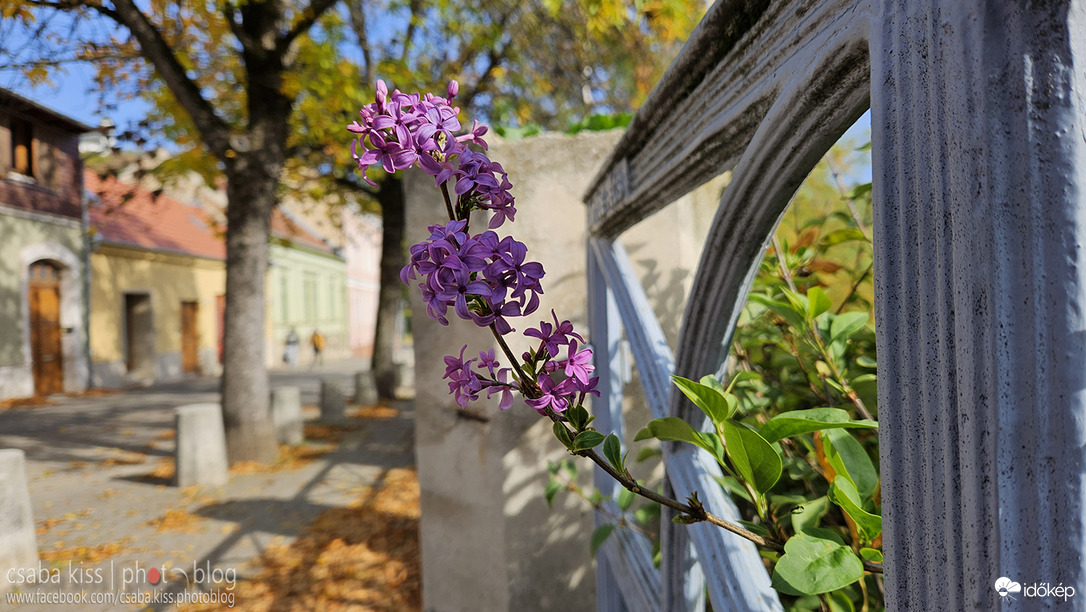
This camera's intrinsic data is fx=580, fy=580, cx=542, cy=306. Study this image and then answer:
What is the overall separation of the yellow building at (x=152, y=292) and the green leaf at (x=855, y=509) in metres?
15.8

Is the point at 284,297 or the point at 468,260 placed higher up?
the point at 284,297

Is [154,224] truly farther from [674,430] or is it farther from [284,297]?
[674,430]

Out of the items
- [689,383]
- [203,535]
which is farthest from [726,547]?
[203,535]

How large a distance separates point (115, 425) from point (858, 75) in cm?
1265

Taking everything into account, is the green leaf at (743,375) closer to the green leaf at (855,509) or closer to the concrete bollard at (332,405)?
the green leaf at (855,509)

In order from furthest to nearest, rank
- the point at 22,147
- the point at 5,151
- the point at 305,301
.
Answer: the point at 305,301 → the point at 22,147 → the point at 5,151

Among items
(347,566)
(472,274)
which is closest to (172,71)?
(347,566)

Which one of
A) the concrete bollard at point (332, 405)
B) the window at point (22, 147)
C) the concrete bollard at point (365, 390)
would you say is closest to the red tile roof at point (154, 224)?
the window at point (22, 147)

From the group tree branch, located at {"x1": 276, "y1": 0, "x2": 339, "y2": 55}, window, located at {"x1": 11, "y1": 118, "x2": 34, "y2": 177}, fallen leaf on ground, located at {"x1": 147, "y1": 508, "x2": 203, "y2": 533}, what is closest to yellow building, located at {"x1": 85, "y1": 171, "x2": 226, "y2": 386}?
window, located at {"x1": 11, "y1": 118, "x2": 34, "y2": 177}

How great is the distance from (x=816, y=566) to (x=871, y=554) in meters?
0.09

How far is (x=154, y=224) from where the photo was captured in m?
19.0

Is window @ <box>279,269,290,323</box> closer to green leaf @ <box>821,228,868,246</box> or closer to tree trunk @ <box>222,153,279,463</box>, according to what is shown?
tree trunk @ <box>222,153,279,463</box>

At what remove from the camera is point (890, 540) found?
41 centimetres

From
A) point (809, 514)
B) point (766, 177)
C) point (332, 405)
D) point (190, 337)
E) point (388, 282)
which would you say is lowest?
point (332, 405)
